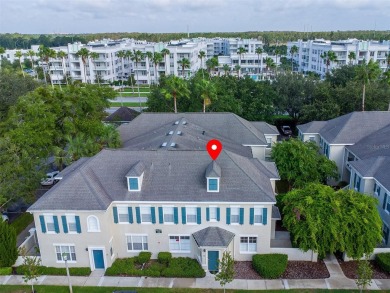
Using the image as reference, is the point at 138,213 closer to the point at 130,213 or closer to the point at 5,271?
the point at 130,213

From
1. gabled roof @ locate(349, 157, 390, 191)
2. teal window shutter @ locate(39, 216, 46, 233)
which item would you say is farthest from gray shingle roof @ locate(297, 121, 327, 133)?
teal window shutter @ locate(39, 216, 46, 233)

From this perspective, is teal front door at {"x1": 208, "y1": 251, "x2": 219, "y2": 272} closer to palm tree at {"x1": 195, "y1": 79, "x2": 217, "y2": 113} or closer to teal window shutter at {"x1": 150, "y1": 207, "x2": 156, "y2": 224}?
teal window shutter at {"x1": 150, "y1": 207, "x2": 156, "y2": 224}

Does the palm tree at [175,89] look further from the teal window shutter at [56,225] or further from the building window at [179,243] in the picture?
the teal window shutter at [56,225]

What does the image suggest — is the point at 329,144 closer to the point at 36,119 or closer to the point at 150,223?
the point at 150,223

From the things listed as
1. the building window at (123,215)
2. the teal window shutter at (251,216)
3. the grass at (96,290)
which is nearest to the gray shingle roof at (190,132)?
the building window at (123,215)

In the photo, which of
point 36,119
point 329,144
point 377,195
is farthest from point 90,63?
point 377,195
